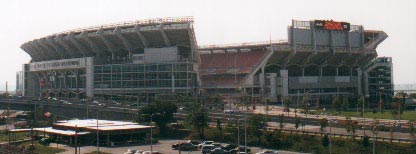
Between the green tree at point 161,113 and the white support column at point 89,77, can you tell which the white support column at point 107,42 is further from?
the green tree at point 161,113

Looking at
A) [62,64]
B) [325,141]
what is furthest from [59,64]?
[325,141]

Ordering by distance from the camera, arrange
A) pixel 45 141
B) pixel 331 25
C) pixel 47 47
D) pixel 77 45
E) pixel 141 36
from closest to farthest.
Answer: pixel 45 141 → pixel 141 36 → pixel 331 25 → pixel 77 45 → pixel 47 47

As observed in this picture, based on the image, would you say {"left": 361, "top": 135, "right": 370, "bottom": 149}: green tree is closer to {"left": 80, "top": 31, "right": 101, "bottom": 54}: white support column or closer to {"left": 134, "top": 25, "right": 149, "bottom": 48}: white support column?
{"left": 134, "top": 25, "right": 149, "bottom": 48}: white support column

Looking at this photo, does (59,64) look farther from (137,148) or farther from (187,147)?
(187,147)

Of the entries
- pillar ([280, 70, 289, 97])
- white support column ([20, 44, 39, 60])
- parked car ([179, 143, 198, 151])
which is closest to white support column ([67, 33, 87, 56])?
white support column ([20, 44, 39, 60])

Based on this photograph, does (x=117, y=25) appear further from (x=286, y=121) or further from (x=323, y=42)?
(x=286, y=121)
